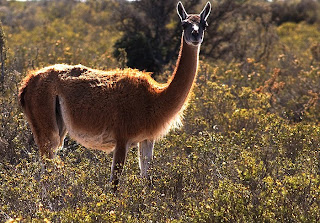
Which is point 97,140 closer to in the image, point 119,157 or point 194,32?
point 119,157

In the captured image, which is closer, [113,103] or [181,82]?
[181,82]

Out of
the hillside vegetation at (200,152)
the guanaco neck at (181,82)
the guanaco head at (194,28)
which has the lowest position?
the hillside vegetation at (200,152)

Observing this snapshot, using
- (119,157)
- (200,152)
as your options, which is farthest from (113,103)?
(200,152)

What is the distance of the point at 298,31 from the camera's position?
25.8 metres

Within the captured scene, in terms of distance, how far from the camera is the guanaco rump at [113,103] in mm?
6059

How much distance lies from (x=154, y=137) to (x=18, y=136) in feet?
8.72

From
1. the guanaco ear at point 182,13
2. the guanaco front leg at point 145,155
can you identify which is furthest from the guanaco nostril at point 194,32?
the guanaco front leg at point 145,155

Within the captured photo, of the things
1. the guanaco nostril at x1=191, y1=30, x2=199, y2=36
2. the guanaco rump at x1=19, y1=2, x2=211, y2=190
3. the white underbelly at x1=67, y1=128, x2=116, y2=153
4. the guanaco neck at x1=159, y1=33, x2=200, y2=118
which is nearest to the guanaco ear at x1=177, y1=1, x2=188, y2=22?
the guanaco rump at x1=19, y1=2, x2=211, y2=190

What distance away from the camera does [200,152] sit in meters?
6.39

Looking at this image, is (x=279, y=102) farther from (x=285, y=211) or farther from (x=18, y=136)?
(x=285, y=211)

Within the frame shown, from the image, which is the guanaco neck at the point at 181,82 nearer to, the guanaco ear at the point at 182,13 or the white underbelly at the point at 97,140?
the guanaco ear at the point at 182,13

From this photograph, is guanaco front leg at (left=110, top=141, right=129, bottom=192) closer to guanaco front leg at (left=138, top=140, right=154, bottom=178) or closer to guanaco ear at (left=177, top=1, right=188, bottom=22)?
guanaco front leg at (left=138, top=140, right=154, bottom=178)

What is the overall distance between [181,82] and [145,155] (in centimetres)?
110

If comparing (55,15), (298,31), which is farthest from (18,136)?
(55,15)
